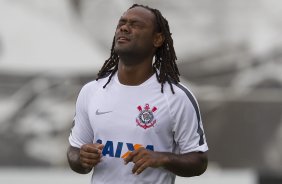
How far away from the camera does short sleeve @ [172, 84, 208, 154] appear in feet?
15.4

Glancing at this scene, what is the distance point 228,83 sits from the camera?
39.3ft

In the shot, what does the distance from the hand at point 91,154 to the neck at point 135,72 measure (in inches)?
15.6

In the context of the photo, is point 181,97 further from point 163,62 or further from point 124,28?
point 124,28

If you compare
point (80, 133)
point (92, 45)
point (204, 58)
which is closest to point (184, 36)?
point (204, 58)

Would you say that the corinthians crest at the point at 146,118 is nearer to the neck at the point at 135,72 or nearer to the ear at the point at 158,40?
the neck at the point at 135,72

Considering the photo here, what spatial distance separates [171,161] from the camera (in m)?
4.58

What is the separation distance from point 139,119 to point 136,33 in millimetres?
419

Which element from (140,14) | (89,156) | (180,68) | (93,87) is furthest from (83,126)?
(180,68)

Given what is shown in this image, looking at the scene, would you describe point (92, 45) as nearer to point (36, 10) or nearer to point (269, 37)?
point (36, 10)

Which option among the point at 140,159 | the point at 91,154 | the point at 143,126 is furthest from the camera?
the point at 143,126

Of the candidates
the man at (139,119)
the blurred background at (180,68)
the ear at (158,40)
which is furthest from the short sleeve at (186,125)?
the blurred background at (180,68)

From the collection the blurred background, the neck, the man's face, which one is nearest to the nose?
the man's face

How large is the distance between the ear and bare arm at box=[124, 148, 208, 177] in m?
0.57

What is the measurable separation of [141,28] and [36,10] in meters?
7.45
